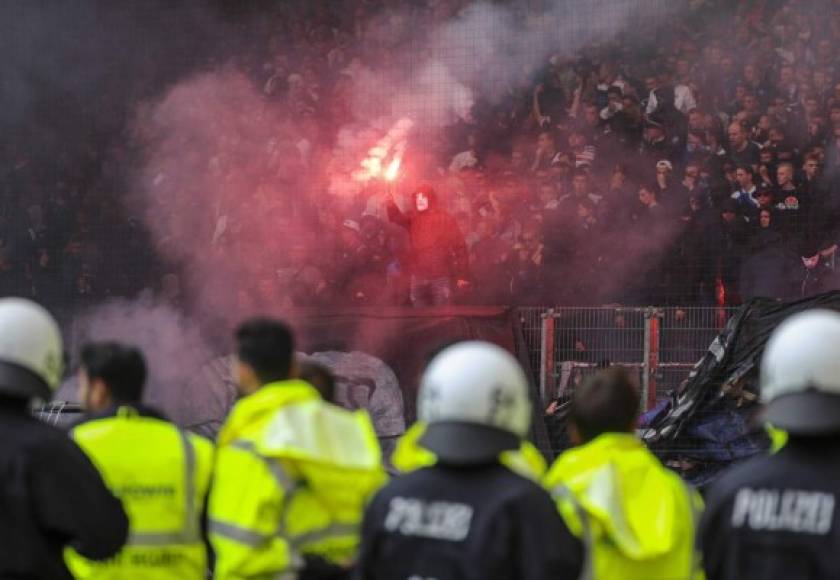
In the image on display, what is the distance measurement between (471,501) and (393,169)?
440 inches

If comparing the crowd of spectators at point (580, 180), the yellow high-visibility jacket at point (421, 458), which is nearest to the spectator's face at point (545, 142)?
the crowd of spectators at point (580, 180)

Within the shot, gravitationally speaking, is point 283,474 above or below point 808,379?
below

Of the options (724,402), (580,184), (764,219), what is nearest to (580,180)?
(580,184)

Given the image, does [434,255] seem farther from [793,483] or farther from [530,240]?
[793,483]

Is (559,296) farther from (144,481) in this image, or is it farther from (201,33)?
(144,481)

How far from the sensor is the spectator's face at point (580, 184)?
43.0 ft

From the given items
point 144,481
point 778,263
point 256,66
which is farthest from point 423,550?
point 256,66

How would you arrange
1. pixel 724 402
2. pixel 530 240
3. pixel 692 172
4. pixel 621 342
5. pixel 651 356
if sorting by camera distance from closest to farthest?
pixel 724 402
pixel 651 356
pixel 621 342
pixel 692 172
pixel 530 240

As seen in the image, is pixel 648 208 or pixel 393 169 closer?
pixel 648 208

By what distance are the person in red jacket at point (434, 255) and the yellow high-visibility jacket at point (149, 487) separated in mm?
8554

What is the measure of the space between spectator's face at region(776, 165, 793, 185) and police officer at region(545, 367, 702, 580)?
834 centimetres

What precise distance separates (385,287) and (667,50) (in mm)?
3185

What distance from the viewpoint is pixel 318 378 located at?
488 centimetres

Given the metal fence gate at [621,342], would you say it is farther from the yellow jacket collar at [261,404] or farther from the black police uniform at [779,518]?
the black police uniform at [779,518]
